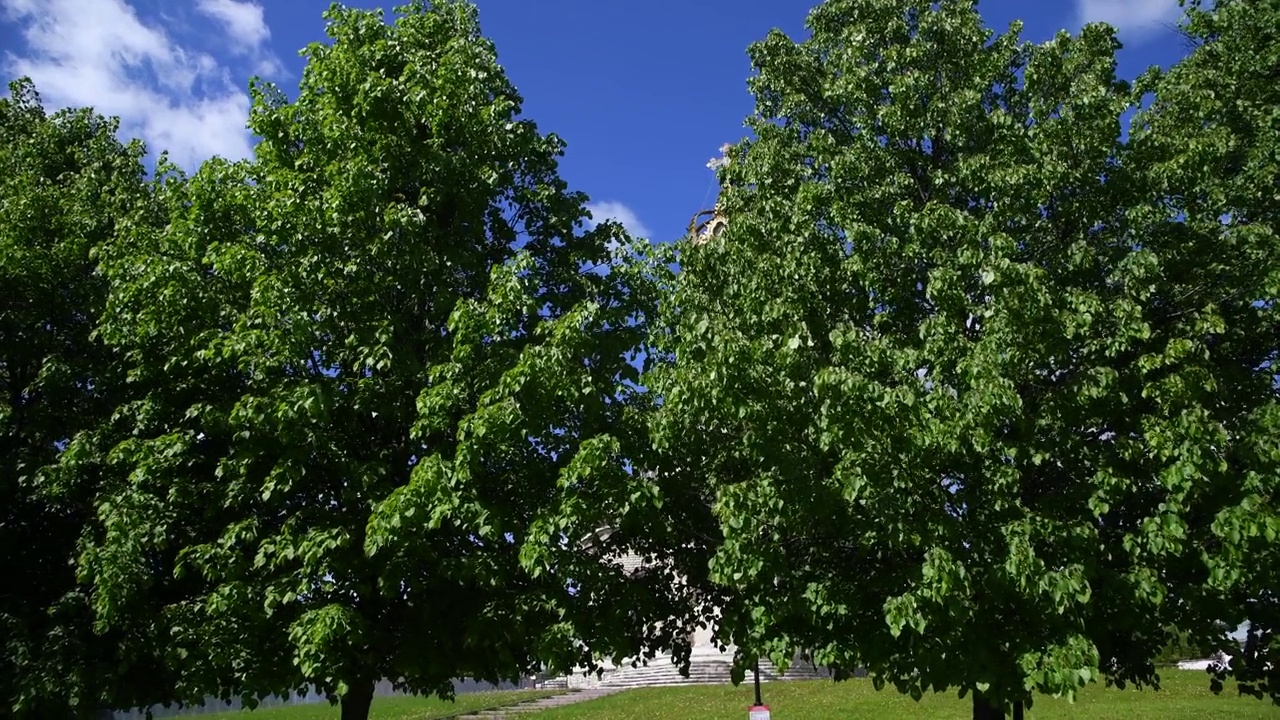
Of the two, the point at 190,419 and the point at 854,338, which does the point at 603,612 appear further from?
the point at 190,419

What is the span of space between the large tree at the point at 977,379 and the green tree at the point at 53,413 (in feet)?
23.8

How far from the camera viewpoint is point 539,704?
27.6 metres

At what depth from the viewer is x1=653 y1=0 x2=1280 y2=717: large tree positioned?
9.70 meters

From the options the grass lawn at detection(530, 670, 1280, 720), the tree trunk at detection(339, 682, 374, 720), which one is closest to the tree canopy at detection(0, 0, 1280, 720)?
the tree trunk at detection(339, 682, 374, 720)

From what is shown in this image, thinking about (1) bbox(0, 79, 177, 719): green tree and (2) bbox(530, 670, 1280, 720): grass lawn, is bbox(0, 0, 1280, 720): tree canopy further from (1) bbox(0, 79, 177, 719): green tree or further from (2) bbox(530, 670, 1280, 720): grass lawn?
(2) bbox(530, 670, 1280, 720): grass lawn

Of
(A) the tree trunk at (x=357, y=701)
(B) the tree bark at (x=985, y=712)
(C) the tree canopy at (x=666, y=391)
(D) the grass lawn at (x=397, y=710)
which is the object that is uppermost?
(C) the tree canopy at (x=666, y=391)

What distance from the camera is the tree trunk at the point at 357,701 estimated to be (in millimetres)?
11883

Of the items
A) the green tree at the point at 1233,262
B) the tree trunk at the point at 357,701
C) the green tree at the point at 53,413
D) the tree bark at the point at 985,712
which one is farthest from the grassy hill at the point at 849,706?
the green tree at the point at 53,413

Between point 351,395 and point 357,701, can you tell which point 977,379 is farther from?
point 357,701

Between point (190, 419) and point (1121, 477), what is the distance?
35.1ft

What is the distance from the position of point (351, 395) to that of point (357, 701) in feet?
12.6

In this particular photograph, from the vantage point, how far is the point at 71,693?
10984 mm

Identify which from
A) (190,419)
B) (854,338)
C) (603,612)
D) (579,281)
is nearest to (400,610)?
(603,612)

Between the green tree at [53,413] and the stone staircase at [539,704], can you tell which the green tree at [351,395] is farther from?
the stone staircase at [539,704]
